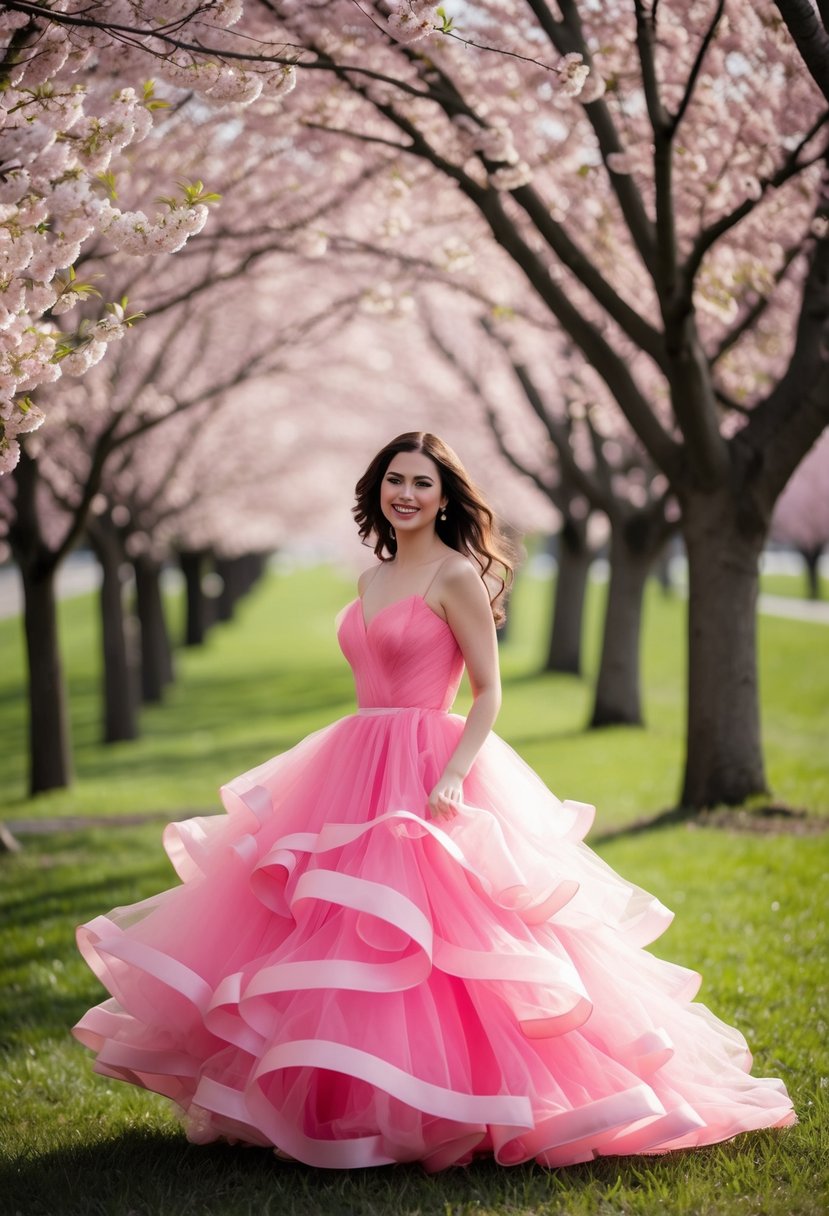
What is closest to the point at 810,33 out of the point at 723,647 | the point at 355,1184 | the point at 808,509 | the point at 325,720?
the point at 355,1184

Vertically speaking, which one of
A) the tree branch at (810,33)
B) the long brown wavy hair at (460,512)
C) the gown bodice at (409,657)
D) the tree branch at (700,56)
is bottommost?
the gown bodice at (409,657)

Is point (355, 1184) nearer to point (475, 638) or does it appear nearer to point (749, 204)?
point (475, 638)

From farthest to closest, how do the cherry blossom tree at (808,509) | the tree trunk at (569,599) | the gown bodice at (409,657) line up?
the cherry blossom tree at (808,509), the tree trunk at (569,599), the gown bodice at (409,657)

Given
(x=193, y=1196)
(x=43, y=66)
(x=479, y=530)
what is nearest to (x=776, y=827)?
(x=479, y=530)

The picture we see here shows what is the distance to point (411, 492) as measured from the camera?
396 cm

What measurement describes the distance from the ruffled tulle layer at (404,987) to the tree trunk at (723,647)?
16.0ft

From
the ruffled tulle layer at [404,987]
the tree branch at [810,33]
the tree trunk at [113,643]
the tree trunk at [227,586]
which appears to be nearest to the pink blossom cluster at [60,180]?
the ruffled tulle layer at [404,987]

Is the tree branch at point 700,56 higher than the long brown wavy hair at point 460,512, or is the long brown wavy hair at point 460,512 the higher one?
the tree branch at point 700,56

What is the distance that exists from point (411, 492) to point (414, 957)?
153 centimetres

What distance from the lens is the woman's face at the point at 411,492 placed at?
156 inches

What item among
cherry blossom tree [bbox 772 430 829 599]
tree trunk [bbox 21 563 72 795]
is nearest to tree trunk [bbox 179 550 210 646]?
cherry blossom tree [bbox 772 430 829 599]

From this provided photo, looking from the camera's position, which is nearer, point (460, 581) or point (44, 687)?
point (460, 581)

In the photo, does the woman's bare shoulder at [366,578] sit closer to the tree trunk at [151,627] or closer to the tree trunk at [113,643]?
the tree trunk at [113,643]

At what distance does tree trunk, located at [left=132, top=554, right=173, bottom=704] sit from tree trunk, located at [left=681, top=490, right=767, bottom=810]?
15364 mm
